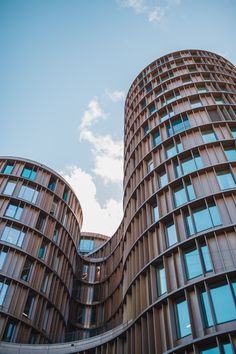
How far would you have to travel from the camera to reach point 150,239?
2188cm

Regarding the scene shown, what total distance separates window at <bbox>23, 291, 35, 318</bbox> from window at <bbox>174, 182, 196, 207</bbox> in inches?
541

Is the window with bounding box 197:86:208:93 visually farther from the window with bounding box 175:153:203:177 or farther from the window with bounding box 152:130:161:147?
the window with bounding box 175:153:203:177

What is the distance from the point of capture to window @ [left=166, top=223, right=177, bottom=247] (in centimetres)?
2034

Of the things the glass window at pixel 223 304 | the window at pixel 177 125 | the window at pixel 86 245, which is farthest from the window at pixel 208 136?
the window at pixel 86 245

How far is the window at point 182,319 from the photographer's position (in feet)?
53.0

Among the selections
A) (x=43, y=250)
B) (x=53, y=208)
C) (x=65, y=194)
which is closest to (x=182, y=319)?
(x=43, y=250)

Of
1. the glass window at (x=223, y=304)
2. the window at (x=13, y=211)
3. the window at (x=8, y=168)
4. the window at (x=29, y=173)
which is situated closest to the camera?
the glass window at (x=223, y=304)

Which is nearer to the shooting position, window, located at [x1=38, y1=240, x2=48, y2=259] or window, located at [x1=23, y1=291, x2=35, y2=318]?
window, located at [x1=23, y1=291, x2=35, y2=318]

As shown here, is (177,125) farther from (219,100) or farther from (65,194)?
(65,194)

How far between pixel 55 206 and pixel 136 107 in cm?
1309

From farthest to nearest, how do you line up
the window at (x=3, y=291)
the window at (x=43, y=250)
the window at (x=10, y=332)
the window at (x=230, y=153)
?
1. the window at (x=43, y=250)
2. the window at (x=3, y=291)
3. the window at (x=10, y=332)
4. the window at (x=230, y=153)

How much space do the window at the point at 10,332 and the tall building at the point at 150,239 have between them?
0.07 meters

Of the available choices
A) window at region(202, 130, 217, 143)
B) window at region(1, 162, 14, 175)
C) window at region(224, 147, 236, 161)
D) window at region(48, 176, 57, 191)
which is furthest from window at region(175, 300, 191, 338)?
window at region(1, 162, 14, 175)

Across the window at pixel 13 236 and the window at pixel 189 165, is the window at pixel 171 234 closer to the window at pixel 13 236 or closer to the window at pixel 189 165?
the window at pixel 189 165
